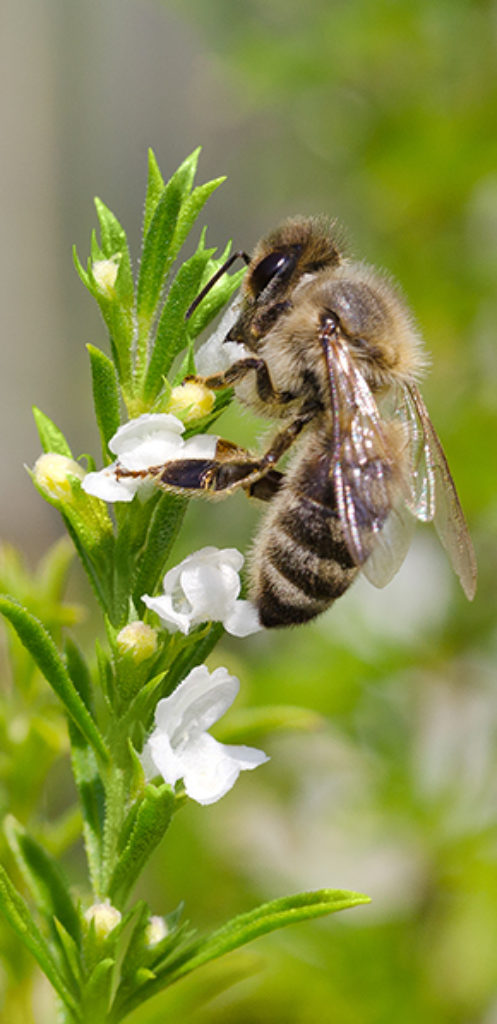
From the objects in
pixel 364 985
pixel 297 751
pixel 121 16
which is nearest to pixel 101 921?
pixel 364 985

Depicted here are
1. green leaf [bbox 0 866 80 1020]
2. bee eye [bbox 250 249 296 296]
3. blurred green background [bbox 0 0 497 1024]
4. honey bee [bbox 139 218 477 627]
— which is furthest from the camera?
blurred green background [bbox 0 0 497 1024]

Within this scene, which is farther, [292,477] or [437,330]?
[437,330]

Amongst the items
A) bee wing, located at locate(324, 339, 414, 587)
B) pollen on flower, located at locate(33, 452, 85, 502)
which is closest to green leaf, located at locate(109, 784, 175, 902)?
pollen on flower, located at locate(33, 452, 85, 502)

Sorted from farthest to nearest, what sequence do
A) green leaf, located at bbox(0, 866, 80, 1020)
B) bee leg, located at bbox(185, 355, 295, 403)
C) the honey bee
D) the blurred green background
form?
the blurred green background
the honey bee
bee leg, located at bbox(185, 355, 295, 403)
green leaf, located at bbox(0, 866, 80, 1020)

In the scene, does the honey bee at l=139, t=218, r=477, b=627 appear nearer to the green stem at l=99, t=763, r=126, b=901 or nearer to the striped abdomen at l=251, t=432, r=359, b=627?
the striped abdomen at l=251, t=432, r=359, b=627

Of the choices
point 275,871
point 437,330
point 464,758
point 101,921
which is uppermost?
point 437,330

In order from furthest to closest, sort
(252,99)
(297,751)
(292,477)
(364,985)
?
(252,99), (297,751), (364,985), (292,477)

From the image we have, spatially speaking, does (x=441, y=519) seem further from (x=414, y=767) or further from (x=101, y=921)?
(x=414, y=767)

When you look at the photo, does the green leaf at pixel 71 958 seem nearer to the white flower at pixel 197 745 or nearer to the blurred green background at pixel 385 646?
the white flower at pixel 197 745
